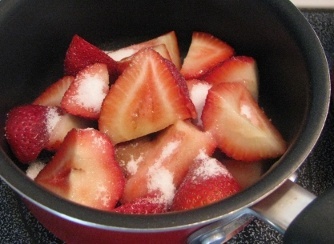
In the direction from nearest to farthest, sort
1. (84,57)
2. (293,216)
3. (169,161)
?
1. (293,216)
2. (169,161)
3. (84,57)

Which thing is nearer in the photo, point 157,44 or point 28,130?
point 28,130

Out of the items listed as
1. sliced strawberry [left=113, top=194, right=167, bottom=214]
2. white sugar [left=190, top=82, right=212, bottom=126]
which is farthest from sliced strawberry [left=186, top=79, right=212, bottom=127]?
sliced strawberry [left=113, top=194, right=167, bottom=214]

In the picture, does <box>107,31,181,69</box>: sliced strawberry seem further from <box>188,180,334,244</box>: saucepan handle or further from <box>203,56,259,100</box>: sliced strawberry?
<box>188,180,334,244</box>: saucepan handle

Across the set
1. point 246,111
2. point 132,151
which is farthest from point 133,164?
point 246,111

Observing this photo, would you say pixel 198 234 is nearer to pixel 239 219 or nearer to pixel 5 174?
pixel 239 219

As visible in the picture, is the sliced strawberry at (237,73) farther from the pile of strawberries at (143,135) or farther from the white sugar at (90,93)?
the white sugar at (90,93)

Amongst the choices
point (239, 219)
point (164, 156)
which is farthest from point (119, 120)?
point (239, 219)

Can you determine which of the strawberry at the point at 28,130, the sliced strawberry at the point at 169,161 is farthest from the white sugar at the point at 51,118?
the sliced strawberry at the point at 169,161

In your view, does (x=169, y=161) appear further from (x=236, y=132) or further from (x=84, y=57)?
(x=84, y=57)
